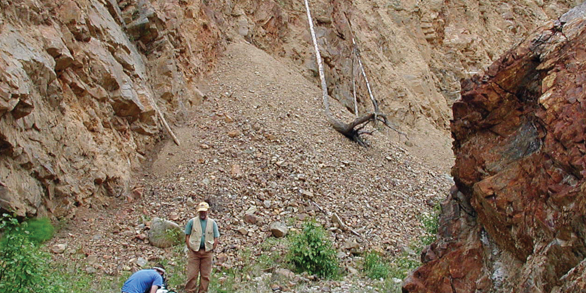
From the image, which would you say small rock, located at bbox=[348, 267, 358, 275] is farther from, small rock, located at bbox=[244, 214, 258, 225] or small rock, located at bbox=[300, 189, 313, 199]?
small rock, located at bbox=[300, 189, 313, 199]

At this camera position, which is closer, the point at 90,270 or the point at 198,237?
the point at 198,237

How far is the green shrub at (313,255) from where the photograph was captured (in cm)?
694

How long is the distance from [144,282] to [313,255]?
2.94 metres

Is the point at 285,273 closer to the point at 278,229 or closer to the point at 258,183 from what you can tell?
the point at 278,229

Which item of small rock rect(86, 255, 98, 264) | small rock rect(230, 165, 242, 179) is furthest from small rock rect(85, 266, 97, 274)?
small rock rect(230, 165, 242, 179)

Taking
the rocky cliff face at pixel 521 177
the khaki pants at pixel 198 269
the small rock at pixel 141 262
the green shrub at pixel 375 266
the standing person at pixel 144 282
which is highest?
the rocky cliff face at pixel 521 177

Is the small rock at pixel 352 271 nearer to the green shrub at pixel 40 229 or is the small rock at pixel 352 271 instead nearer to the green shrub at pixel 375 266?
the green shrub at pixel 375 266

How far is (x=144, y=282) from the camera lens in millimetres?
4695

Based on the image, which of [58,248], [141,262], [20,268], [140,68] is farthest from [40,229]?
[140,68]

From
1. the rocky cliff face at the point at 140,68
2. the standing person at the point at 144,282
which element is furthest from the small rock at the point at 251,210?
the standing person at the point at 144,282

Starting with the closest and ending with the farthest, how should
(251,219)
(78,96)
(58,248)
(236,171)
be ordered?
→ 1. (58,248)
2. (251,219)
3. (78,96)
4. (236,171)

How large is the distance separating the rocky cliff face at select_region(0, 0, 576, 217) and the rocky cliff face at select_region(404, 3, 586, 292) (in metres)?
5.65

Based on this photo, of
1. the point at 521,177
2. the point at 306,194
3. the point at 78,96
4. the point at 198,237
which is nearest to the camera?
the point at 521,177

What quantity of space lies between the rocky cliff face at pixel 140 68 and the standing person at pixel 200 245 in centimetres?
261
